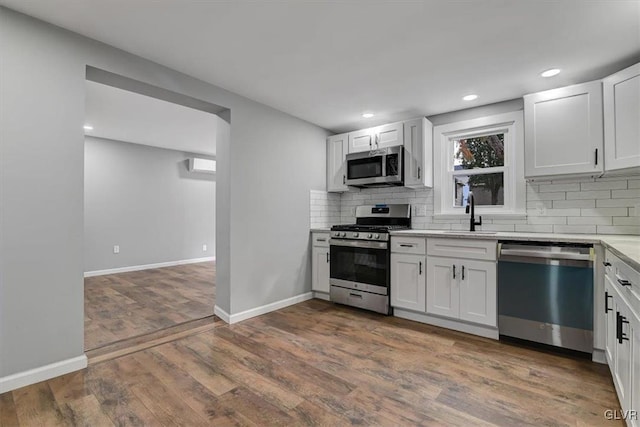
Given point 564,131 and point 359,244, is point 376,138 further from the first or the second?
point 564,131

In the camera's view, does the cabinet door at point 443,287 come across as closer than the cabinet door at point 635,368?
No

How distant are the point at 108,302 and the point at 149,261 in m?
2.39

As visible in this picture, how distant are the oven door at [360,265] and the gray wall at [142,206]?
13.6ft

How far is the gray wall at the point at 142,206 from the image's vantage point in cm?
534

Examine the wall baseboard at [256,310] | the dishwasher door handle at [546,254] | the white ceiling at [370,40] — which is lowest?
the wall baseboard at [256,310]

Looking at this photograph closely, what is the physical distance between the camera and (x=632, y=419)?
52.9 inches

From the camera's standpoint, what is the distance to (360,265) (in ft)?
11.6

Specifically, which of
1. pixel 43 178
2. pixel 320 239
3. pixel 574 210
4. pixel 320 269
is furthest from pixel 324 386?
pixel 574 210

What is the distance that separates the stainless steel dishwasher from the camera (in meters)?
2.28

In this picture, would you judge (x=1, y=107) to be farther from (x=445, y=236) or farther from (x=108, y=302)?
(x=445, y=236)

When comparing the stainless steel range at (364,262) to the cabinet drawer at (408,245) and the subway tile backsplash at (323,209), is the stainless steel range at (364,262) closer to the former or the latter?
the cabinet drawer at (408,245)

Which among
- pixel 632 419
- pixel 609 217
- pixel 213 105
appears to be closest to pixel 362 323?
pixel 632 419

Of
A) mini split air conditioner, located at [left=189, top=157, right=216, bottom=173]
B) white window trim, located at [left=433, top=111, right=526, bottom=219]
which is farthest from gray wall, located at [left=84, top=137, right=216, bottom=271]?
white window trim, located at [left=433, top=111, right=526, bottom=219]

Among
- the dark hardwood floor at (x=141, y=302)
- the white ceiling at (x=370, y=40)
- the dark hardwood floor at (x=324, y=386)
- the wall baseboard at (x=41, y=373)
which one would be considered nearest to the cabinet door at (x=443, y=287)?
the dark hardwood floor at (x=324, y=386)
